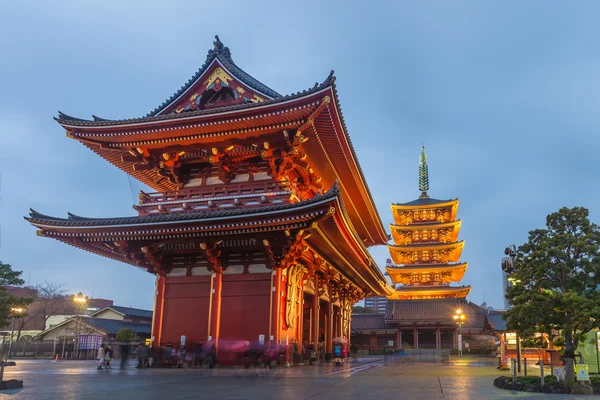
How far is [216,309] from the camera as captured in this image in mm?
22922

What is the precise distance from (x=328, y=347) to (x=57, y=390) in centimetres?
2262

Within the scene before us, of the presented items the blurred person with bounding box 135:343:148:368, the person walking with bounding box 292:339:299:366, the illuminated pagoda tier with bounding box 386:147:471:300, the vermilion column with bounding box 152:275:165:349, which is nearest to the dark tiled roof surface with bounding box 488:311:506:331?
the illuminated pagoda tier with bounding box 386:147:471:300

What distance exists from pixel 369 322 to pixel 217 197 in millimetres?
44974

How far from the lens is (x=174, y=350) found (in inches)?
914

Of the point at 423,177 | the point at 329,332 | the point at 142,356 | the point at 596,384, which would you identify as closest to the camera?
the point at 596,384

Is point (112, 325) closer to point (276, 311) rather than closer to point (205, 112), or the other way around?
point (276, 311)

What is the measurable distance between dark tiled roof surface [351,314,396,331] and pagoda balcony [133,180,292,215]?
138 ft

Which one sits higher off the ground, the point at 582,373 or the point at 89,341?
the point at 582,373

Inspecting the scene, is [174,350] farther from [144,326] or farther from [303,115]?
[144,326]

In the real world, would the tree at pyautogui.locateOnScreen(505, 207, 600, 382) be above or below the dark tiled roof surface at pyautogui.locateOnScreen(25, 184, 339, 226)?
below

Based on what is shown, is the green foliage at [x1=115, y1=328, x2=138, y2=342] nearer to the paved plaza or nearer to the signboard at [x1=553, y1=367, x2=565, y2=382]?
the paved plaza

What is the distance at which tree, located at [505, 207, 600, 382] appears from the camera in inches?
563

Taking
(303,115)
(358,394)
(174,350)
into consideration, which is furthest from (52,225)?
(358,394)

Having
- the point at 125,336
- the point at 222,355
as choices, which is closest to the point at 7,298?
the point at 222,355
